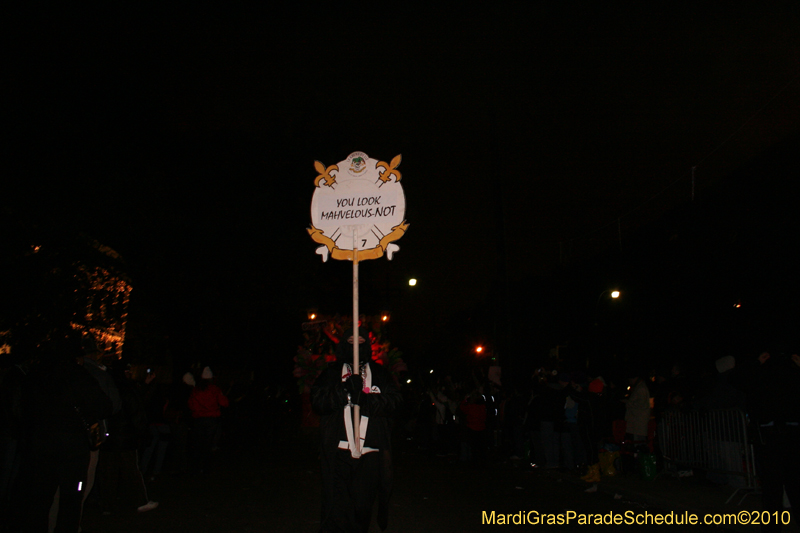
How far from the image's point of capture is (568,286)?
159 ft

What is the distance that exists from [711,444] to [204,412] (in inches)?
312

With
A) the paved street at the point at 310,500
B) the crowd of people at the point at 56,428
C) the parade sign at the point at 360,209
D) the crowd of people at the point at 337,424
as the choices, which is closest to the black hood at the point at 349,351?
the crowd of people at the point at 337,424

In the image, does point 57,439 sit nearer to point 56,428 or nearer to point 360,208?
point 56,428

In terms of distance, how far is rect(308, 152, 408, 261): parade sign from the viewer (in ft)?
24.3

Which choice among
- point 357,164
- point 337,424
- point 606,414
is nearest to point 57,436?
point 337,424

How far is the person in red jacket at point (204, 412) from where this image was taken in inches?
490

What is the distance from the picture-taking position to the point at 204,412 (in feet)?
40.9

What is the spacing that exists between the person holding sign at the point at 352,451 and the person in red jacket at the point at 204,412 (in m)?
6.74

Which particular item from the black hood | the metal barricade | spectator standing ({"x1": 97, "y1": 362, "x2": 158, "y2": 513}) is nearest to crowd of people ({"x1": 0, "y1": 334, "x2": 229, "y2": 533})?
spectator standing ({"x1": 97, "y1": 362, "x2": 158, "y2": 513})

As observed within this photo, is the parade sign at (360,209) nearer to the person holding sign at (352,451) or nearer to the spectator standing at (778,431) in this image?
the person holding sign at (352,451)

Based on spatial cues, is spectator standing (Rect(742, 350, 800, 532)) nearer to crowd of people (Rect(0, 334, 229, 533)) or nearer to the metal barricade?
the metal barricade

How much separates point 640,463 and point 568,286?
1478 inches

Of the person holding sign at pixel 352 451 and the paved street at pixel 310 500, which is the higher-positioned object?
the person holding sign at pixel 352 451

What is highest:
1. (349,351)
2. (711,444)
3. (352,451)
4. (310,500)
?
(349,351)
